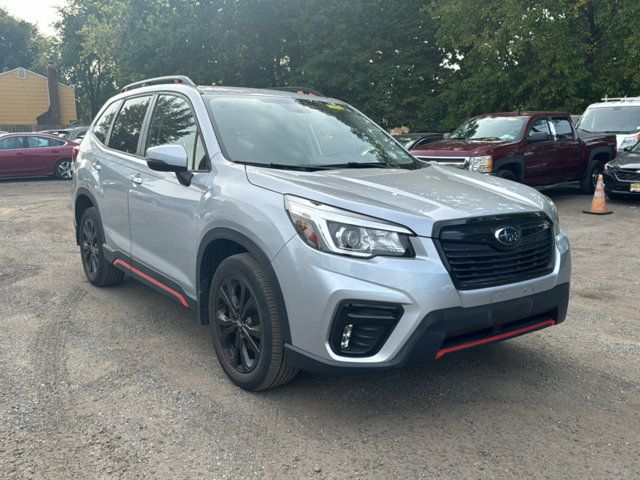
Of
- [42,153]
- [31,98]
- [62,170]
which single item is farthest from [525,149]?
[31,98]

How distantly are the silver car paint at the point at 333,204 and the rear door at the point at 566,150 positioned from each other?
881 centimetres

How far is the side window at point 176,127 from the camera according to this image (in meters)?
4.22

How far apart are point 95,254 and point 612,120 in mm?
13525

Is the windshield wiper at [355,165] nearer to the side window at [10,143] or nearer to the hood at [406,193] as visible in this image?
the hood at [406,193]

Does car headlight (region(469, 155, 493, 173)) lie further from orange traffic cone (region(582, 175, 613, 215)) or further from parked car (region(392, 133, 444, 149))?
parked car (region(392, 133, 444, 149))

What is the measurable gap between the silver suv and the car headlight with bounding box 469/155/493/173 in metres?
5.83

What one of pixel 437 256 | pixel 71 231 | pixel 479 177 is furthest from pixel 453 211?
pixel 71 231

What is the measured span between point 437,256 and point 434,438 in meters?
0.94

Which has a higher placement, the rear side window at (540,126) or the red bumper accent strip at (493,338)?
the rear side window at (540,126)

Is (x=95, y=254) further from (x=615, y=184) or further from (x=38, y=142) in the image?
Result: (x=38, y=142)

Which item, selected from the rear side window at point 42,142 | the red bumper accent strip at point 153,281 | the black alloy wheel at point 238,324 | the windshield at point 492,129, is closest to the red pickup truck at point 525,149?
the windshield at point 492,129

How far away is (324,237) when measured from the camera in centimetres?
312

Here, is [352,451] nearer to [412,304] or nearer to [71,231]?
[412,304]

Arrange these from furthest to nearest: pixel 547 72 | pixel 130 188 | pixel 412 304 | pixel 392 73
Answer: pixel 392 73 < pixel 547 72 < pixel 130 188 < pixel 412 304
